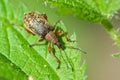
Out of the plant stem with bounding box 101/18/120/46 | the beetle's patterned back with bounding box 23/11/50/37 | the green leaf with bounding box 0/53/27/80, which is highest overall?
the beetle's patterned back with bounding box 23/11/50/37

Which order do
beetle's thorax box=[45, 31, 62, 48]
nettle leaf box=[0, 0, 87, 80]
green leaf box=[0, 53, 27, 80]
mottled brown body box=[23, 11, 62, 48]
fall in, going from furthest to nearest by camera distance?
1. beetle's thorax box=[45, 31, 62, 48]
2. mottled brown body box=[23, 11, 62, 48]
3. nettle leaf box=[0, 0, 87, 80]
4. green leaf box=[0, 53, 27, 80]

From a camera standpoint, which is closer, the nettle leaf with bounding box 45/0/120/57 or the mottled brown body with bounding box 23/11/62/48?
the nettle leaf with bounding box 45/0/120/57

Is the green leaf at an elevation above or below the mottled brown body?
below

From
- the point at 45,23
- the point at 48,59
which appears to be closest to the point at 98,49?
the point at 45,23

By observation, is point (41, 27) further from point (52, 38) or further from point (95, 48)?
point (95, 48)

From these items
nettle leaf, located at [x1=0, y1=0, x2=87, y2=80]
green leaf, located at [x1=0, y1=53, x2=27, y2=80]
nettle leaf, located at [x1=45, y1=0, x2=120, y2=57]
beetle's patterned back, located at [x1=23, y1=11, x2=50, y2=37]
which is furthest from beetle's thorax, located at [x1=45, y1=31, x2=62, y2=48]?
green leaf, located at [x1=0, y1=53, x2=27, y2=80]

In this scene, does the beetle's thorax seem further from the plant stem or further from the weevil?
the plant stem

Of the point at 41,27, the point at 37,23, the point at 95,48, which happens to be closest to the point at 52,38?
the point at 41,27
